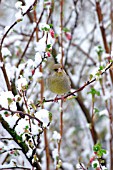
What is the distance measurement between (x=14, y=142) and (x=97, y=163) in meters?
0.22

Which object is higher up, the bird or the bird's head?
the bird's head

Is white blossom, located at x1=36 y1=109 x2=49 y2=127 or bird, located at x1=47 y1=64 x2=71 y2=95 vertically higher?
bird, located at x1=47 y1=64 x2=71 y2=95

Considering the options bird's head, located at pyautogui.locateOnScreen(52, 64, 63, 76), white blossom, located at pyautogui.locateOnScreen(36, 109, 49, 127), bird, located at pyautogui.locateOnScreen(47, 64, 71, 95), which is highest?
bird's head, located at pyautogui.locateOnScreen(52, 64, 63, 76)

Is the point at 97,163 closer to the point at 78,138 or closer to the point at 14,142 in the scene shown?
the point at 14,142

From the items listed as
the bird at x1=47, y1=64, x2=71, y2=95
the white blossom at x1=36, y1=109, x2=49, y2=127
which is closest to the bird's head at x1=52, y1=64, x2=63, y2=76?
the bird at x1=47, y1=64, x2=71, y2=95

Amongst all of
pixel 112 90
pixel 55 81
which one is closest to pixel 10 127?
pixel 55 81

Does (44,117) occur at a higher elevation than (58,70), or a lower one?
lower

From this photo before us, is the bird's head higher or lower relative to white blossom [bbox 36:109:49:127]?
higher

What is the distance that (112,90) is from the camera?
1.39 meters

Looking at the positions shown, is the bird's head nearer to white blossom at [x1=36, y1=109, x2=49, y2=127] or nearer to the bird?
the bird

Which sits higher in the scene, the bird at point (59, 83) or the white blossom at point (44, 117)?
the bird at point (59, 83)

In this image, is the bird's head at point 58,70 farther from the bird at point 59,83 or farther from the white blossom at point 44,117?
the white blossom at point 44,117

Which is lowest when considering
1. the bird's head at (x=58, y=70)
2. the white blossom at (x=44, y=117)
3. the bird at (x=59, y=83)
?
the white blossom at (x=44, y=117)

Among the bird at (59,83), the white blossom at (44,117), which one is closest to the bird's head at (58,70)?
the bird at (59,83)
